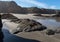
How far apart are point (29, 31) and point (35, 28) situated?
1.55 meters

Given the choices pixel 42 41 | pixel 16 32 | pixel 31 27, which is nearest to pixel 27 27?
pixel 31 27

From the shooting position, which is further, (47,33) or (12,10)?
(12,10)

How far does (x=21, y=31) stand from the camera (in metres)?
26.4

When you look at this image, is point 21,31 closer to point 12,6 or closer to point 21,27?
point 21,27

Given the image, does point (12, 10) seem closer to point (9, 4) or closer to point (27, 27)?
point (9, 4)

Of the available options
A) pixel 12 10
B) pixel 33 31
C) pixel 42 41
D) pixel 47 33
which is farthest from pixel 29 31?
pixel 12 10

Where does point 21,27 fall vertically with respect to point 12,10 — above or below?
above

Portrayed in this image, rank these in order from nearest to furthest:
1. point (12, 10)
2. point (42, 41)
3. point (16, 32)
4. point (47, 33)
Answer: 1. point (42, 41)
2. point (47, 33)
3. point (16, 32)
4. point (12, 10)

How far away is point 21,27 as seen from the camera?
Answer: 27781 millimetres

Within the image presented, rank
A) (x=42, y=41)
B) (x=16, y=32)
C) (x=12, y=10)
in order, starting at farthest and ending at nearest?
(x=12, y=10), (x=16, y=32), (x=42, y=41)

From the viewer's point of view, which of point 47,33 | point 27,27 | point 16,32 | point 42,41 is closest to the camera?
point 42,41

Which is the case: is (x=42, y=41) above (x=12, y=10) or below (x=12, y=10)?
above

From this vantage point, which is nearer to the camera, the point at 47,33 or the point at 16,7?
the point at 47,33

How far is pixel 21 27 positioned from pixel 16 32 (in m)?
2.28
